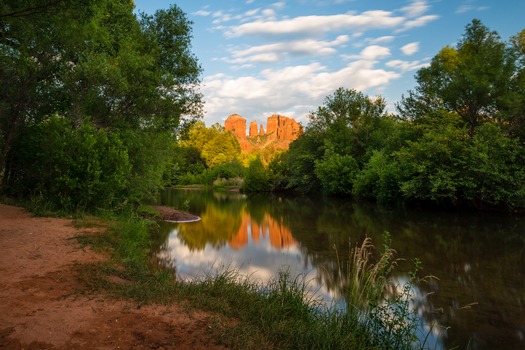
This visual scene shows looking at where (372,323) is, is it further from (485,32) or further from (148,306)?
(485,32)

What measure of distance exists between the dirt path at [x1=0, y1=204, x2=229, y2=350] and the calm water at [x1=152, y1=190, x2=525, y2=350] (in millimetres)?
4113

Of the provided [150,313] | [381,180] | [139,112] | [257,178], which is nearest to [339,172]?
[381,180]

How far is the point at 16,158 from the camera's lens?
54.5ft

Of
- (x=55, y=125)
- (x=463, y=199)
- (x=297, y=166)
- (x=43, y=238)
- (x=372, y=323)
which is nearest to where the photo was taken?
(x=372, y=323)

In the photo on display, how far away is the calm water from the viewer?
23.7ft

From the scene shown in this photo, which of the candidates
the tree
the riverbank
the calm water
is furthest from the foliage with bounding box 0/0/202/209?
the tree

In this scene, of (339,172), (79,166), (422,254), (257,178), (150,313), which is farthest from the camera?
(257,178)

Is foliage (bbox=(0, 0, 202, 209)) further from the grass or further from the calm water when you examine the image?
the grass

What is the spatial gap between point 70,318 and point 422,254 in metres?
11.8

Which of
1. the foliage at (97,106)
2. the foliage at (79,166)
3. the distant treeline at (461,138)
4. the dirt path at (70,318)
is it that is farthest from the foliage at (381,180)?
the dirt path at (70,318)

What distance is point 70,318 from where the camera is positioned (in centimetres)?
462

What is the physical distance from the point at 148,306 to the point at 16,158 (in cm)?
1517

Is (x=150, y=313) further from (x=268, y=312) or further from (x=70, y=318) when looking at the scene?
(x=268, y=312)

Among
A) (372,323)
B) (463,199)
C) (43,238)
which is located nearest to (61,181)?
(43,238)
